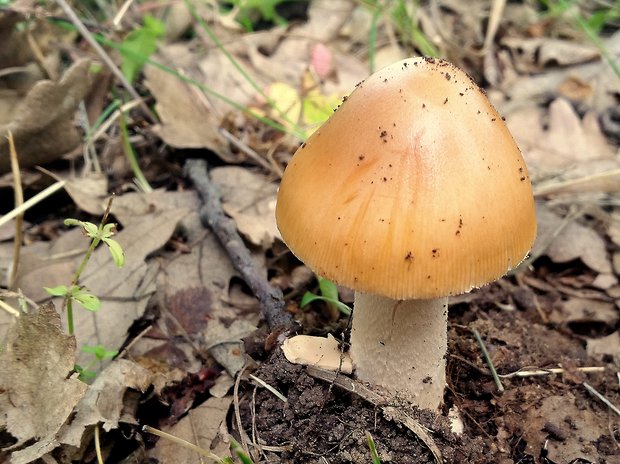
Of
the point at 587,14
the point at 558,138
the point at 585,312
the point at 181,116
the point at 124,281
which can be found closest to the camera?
the point at 124,281

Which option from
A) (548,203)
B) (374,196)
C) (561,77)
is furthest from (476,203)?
(561,77)

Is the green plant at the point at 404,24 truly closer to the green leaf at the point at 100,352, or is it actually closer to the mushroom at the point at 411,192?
the mushroom at the point at 411,192

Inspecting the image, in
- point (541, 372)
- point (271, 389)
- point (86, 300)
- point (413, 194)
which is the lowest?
point (541, 372)

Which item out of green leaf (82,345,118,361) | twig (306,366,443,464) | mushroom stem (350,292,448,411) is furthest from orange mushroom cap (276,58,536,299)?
green leaf (82,345,118,361)

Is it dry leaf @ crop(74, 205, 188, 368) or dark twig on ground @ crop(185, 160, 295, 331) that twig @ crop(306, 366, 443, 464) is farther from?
dry leaf @ crop(74, 205, 188, 368)

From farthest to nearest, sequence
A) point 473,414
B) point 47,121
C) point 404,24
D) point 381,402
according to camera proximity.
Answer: point 404,24 < point 47,121 < point 473,414 < point 381,402

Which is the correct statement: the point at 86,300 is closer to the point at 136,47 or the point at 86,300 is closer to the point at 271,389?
the point at 271,389

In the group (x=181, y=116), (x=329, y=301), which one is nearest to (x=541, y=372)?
(x=329, y=301)
